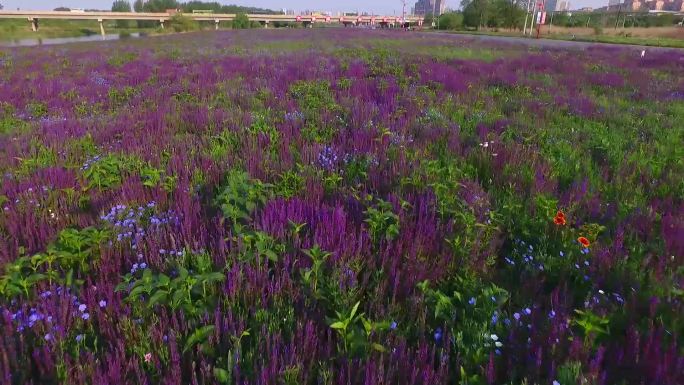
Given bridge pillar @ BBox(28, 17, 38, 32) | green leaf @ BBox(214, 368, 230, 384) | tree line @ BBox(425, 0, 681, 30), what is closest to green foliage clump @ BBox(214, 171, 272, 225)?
green leaf @ BBox(214, 368, 230, 384)

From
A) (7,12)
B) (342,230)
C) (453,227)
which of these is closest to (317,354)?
(342,230)

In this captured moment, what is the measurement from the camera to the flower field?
1722mm

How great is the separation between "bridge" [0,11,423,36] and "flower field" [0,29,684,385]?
100083 mm

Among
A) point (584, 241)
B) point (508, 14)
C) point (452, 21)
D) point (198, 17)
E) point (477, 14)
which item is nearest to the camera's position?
point (584, 241)

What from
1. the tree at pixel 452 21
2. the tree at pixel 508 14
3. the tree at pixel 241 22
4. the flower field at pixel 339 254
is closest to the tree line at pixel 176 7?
the tree at pixel 241 22

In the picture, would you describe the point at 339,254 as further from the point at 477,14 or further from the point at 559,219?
the point at 477,14

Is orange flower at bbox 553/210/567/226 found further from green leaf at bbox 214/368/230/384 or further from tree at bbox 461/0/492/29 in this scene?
tree at bbox 461/0/492/29

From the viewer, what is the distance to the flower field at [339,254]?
5.65 feet

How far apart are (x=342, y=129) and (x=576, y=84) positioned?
913 cm

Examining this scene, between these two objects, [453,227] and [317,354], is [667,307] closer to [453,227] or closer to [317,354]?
[453,227]

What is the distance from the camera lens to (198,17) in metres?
104

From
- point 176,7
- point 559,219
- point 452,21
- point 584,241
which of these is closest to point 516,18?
point 452,21

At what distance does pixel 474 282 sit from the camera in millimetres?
2473

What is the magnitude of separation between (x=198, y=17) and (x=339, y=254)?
118 meters
